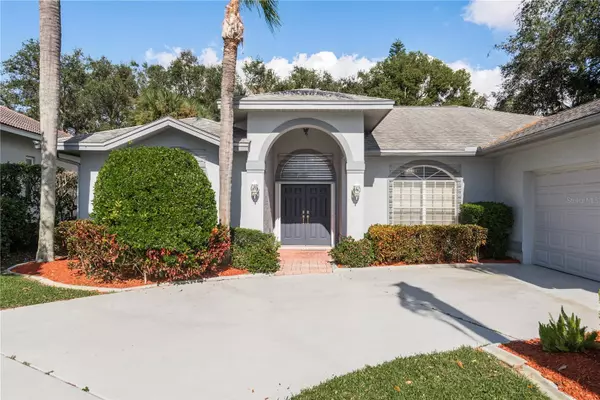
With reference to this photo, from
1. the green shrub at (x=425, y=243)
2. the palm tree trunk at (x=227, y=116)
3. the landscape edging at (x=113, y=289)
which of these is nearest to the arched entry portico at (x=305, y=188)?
the green shrub at (x=425, y=243)

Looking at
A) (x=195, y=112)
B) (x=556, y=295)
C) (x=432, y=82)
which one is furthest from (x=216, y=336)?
(x=432, y=82)

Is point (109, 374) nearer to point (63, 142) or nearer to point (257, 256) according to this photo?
point (257, 256)

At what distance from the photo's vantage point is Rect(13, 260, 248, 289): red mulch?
766cm

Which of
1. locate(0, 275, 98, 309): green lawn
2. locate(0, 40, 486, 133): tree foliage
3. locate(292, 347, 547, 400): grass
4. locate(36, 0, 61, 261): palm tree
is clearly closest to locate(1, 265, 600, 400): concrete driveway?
locate(292, 347, 547, 400): grass

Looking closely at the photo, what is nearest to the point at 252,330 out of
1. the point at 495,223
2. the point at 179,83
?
the point at 495,223

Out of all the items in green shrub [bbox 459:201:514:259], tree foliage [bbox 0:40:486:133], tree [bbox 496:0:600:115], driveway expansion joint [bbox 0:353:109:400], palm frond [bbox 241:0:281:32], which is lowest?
driveway expansion joint [bbox 0:353:109:400]

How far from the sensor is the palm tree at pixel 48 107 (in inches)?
349

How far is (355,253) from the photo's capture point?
9.73m

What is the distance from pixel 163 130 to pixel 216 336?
7.86 metres

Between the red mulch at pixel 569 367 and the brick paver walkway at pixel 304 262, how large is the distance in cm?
548

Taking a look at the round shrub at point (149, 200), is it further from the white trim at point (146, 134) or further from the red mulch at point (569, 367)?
the red mulch at point (569, 367)

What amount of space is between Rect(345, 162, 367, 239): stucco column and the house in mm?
32

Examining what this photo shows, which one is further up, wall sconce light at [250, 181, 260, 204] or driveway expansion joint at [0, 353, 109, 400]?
wall sconce light at [250, 181, 260, 204]

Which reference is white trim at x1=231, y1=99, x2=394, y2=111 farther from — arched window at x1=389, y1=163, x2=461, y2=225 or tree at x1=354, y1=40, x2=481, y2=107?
tree at x1=354, y1=40, x2=481, y2=107
